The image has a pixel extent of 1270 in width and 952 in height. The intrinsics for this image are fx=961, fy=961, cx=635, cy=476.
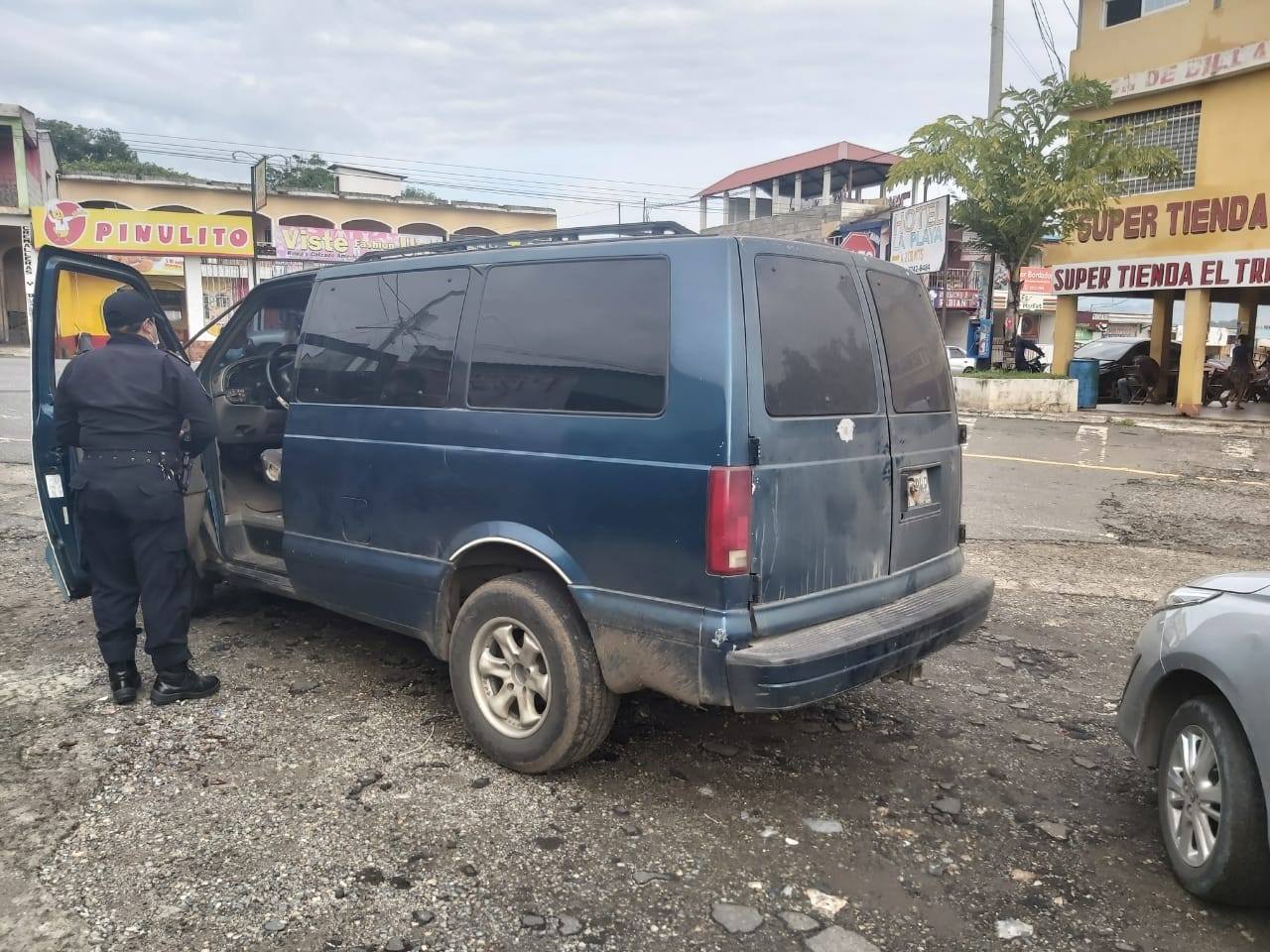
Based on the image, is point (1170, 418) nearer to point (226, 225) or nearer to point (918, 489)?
point (918, 489)

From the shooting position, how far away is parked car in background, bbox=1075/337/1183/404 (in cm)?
2219

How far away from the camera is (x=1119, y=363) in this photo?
22.3 m

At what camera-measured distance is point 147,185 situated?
38.5m

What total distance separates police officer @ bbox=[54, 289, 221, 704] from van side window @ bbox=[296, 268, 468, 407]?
1.88 ft

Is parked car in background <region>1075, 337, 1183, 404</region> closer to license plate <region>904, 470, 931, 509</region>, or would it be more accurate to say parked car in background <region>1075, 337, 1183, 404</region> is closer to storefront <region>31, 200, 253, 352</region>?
license plate <region>904, 470, 931, 509</region>

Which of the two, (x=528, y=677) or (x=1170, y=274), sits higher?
(x=1170, y=274)

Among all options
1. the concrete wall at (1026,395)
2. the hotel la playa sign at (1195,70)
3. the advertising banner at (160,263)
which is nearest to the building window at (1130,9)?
the hotel la playa sign at (1195,70)

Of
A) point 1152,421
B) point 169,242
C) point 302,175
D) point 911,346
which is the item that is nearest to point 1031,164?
point 1152,421

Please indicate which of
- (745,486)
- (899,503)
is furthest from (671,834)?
(899,503)

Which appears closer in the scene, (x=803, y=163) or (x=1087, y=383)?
(x=1087, y=383)

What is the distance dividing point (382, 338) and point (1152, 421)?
17411 mm

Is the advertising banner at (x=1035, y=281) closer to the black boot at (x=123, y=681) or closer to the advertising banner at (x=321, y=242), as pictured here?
the advertising banner at (x=321, y=242)

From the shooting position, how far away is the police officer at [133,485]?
163 inches

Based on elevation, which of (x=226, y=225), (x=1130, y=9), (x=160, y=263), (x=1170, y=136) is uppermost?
(x=1130, y=9)
